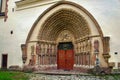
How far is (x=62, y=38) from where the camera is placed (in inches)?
800

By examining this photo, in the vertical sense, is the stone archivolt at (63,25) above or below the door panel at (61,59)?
above

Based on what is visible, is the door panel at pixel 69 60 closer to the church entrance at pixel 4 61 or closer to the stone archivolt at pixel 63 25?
the stone archivolt at pixel 63 25

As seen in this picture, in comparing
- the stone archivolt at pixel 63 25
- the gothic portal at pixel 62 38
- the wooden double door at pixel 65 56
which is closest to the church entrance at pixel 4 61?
the gothic portal at pixel 62 38

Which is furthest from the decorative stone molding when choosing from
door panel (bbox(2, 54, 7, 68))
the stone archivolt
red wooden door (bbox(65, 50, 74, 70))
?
door panel (bbox(2, 54, 7, 68))

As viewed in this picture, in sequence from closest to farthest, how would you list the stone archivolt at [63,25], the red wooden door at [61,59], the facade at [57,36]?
the facade at [57,36], the stone archivolt at [63,25], the red wooden door at [61,59]

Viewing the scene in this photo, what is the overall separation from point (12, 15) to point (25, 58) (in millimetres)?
4134

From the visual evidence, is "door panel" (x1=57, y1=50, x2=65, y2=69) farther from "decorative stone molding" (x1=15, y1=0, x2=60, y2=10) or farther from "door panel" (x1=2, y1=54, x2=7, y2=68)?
"door panel" (x1=2, y1=54, x2=7, y2=68)

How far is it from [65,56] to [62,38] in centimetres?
142

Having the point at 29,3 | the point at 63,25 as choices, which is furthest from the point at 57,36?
the point at 29,3

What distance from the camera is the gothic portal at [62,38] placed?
58.1 ft

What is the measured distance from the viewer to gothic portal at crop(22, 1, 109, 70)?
17719 mm

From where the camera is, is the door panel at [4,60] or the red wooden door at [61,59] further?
the door panel at [4,60]

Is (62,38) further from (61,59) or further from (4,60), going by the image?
(4,60)

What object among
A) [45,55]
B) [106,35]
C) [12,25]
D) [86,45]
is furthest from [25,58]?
[106,35]
